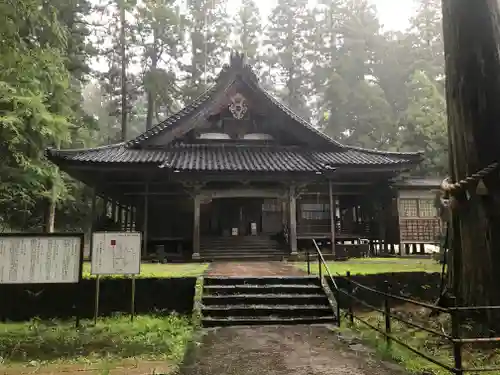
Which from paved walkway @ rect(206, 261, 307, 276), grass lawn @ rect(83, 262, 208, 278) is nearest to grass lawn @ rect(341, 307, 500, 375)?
paved walkway @ rect(206, 261, 307, 276)

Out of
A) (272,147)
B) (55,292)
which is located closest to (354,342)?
(55,292)

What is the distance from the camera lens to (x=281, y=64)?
42.6 m

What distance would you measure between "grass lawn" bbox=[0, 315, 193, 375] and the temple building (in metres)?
7.04

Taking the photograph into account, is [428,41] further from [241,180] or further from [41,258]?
Result: [41,258]

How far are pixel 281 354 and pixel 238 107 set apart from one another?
551 inches

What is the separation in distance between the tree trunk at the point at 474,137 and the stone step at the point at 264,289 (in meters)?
3.06

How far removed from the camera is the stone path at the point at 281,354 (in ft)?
15.9

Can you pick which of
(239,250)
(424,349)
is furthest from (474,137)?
(239,250)

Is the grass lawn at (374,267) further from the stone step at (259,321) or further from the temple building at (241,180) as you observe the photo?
the temple building at (241,180)

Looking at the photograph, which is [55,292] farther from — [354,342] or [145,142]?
[145,142]

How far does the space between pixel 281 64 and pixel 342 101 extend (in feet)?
34.8

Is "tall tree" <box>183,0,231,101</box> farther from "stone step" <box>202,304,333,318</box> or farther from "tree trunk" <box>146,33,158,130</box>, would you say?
"stone step" <box>202,304,333,318</box>

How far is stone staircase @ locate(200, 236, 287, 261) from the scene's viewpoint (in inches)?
592

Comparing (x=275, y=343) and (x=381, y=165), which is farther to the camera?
(x=381, y=165)
